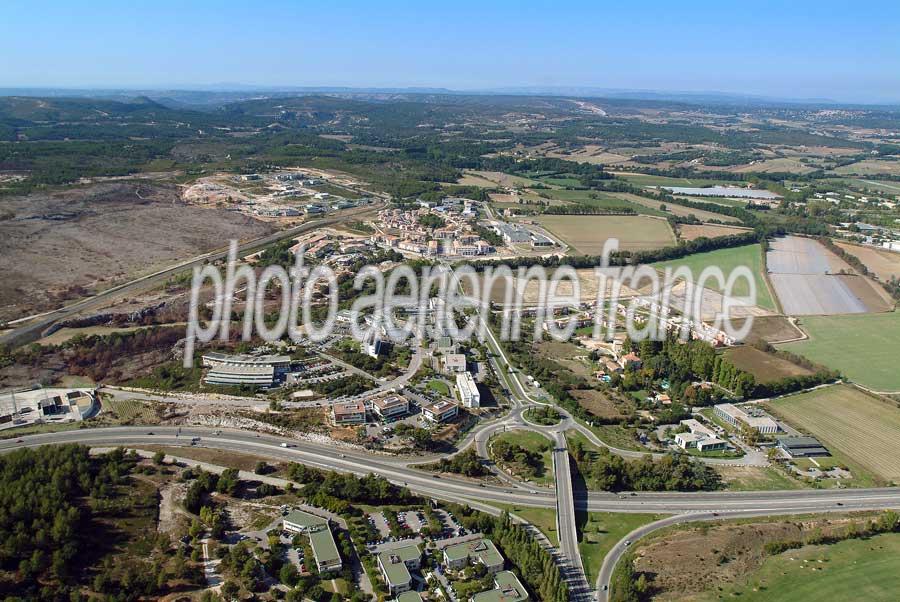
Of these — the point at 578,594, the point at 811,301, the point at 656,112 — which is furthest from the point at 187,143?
the point at 656,112

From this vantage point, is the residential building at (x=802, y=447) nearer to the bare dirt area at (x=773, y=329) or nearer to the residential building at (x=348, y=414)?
the bare dirt area at (x=773, y=329)

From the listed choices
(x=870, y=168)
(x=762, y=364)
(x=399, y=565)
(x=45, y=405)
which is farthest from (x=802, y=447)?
(x=870, y=168)

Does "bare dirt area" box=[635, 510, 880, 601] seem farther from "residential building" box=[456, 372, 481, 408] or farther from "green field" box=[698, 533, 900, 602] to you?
"residential building" box=[456, 372, 481, 408]

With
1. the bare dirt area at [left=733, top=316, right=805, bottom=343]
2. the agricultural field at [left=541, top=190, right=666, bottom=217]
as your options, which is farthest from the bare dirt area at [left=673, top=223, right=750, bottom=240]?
the bare dirt area at [left=733, top=316, right=805, bottom=343]

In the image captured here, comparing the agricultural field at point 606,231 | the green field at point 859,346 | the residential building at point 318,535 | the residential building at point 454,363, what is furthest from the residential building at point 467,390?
the agricultural field at point 606,231

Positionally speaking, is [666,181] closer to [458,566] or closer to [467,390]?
[467,390]

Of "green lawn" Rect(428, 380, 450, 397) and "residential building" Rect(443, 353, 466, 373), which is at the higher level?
"residential building" Rect(443, 353, 466, 373)
